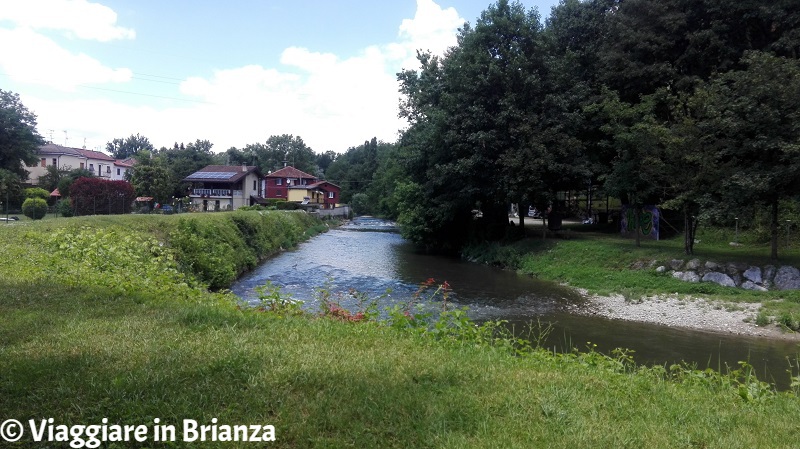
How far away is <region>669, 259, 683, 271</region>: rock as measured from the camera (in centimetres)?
1972

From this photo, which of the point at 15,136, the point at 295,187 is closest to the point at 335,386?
the point at 15,136

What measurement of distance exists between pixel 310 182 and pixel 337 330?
262ft

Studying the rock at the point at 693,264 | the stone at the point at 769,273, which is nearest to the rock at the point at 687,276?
the rock at the point at 693,264

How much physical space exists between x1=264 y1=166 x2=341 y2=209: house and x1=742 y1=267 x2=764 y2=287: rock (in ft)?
226

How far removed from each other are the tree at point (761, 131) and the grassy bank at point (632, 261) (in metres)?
2.77

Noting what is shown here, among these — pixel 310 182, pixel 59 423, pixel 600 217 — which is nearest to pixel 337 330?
pixel 59 423

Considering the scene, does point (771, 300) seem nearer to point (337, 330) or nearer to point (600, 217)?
point (337, 330)

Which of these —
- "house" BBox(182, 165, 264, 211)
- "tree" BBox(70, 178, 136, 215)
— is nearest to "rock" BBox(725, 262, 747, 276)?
"tree" BBox(70, 178, 136, 215)

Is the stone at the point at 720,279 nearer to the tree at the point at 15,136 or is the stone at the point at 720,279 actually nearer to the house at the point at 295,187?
the tree at the point at 15,136

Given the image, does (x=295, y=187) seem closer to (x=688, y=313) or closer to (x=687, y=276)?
(x=687, y=276)

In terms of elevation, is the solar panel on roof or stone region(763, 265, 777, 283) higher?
the solar panel on roof

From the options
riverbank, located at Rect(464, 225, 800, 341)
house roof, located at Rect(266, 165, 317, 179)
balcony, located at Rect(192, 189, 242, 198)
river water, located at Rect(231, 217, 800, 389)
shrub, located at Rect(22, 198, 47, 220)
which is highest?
house roof, located at Rect(266, 165, 317, 179)

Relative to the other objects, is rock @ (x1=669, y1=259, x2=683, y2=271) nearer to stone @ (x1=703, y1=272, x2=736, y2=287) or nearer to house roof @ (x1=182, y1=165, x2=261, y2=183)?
stone @ (x1=703, y1=272, x2=736, y2=287)

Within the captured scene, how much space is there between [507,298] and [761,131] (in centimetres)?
992
